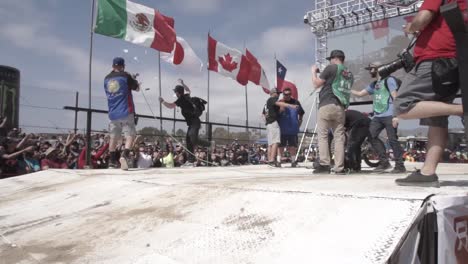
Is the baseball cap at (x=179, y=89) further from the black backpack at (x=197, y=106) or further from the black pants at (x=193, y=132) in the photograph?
the black pants at (x=193, y=132)

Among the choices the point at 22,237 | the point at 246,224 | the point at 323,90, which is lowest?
the point at 22,237

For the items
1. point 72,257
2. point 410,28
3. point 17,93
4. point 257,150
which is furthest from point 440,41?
point 257,150

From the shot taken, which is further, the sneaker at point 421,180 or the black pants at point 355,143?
the black pants at point 355,143

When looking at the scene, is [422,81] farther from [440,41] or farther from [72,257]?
[72,257]

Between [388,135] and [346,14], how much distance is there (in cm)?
2347

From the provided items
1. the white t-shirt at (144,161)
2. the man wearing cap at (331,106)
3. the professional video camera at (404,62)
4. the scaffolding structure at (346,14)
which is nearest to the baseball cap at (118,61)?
the man wearing cap at (331,106)

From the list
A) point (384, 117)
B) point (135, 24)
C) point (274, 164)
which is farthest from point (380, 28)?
point (384, 117)

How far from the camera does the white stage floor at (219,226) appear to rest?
1583 millimetres

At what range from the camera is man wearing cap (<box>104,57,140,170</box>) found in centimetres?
568

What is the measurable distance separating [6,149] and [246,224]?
6.45 m

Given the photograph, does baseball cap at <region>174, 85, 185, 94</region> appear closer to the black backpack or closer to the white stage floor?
the black backpack

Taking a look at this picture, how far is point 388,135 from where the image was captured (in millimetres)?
5270

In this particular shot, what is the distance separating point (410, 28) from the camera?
2.64 m

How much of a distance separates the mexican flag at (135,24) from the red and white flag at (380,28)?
16.5m
